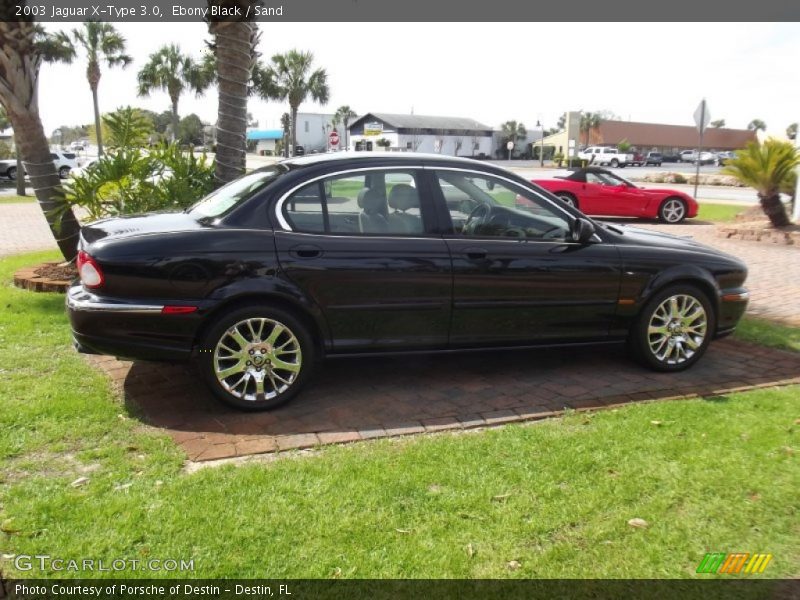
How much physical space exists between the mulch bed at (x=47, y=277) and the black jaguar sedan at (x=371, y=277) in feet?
10.5

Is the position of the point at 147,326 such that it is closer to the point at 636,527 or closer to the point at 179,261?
the point at 179,261

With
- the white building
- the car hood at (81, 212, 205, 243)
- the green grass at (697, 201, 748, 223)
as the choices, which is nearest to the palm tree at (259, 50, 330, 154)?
the white building

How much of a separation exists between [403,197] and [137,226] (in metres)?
1.83

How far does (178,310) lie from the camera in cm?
409

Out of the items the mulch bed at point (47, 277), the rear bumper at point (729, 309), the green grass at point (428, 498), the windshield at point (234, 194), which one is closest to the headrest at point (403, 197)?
the windshield at point (234, 194)

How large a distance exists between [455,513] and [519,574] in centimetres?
50

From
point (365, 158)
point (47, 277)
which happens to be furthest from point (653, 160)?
point (365, 158)

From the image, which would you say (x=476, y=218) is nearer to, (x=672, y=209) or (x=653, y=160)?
(x=672, y=209)

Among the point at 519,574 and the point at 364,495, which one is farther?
the point at 364,495

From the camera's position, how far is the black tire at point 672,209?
1642 cm

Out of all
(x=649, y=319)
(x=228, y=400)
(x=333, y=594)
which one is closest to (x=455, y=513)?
(x=333, y=594)

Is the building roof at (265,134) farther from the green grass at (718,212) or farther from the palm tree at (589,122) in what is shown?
the green grass at (718,212)

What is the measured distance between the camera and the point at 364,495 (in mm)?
3262

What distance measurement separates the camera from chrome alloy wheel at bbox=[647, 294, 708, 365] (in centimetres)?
517
